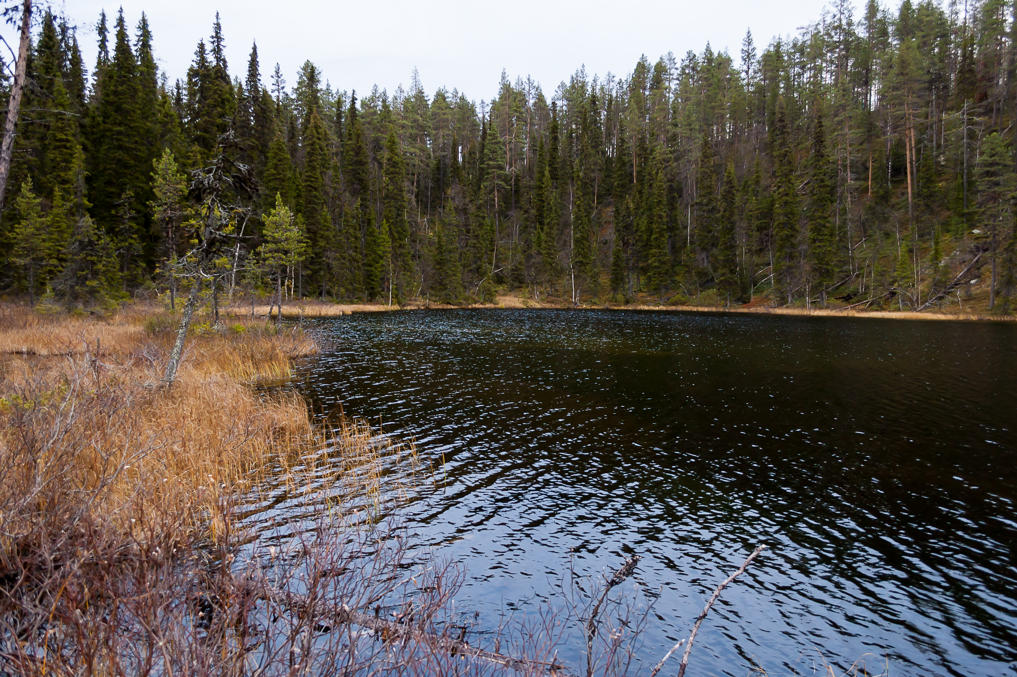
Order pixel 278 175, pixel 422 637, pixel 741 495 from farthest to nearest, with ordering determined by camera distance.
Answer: pixel 278 175 → pixel 741 495 → pixel 422 637

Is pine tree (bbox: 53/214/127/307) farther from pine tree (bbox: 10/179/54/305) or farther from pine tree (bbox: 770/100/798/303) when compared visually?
pine tree (bbox: 770/100/798/303)

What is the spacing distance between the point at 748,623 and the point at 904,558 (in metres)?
3.37

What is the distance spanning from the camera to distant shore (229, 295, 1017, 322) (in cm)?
4870

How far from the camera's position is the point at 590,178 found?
93125 mm

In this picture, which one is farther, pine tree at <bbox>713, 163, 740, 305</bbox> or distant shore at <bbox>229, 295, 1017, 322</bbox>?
pine tree at <bbox>713, 163, 740, 305</bbox>

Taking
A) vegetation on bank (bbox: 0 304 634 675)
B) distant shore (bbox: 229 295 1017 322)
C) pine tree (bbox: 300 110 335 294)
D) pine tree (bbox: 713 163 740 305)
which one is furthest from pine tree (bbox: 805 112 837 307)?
vegetation on bank (bbox: 0 304 634 675)

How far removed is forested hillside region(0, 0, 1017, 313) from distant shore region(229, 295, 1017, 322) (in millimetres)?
2099

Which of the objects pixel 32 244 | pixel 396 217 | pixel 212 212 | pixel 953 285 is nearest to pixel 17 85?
pixel 212 212

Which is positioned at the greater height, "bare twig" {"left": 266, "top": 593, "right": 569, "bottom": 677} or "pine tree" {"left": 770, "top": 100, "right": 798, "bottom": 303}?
"pine tree" {"left": 770, "top": 100, "right": 798, "bottom": 303}

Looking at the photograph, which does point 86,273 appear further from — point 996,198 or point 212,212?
point 996,198

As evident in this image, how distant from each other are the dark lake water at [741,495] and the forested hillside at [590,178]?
2499cm

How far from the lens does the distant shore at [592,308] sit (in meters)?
48.7

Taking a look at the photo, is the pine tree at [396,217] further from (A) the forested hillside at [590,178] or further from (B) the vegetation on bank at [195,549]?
(B) the vegetation on bank at [195,549]

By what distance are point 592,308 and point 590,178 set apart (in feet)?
103
